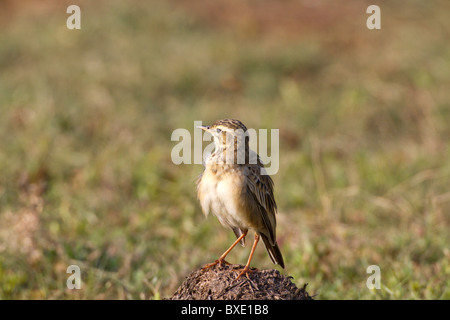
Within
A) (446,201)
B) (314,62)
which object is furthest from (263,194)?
(314,62)

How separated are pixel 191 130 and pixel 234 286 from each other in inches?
197

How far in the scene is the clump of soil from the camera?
365 cm

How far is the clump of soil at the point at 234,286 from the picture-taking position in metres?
3.65

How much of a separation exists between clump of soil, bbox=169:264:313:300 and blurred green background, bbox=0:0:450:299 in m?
1.15

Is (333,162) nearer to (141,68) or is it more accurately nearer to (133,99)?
(133,99)

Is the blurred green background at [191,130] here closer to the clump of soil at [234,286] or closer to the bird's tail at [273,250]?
the bird's tail at [273,250]

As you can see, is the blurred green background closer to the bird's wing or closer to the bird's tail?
the bird's tail

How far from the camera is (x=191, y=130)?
854 centimetres

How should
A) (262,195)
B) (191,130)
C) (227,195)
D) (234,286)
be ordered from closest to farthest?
(234,286) → (227,195) → (262,195) → (191,130)

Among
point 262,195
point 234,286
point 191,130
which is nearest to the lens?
point 234,286
